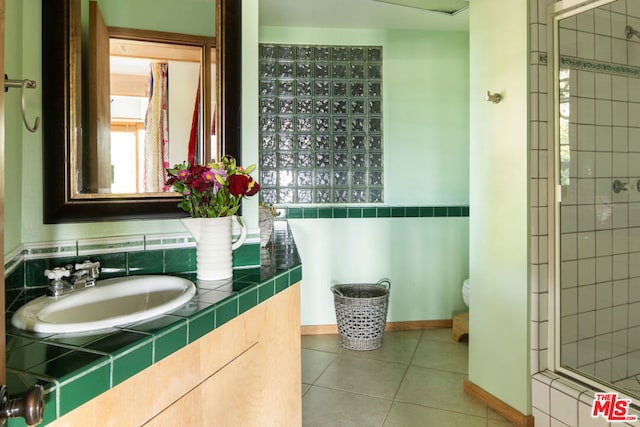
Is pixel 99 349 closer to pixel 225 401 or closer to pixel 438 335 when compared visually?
pixel 225 401

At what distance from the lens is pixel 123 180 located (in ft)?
4.45

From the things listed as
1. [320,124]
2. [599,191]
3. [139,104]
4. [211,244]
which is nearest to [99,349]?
[211,244]

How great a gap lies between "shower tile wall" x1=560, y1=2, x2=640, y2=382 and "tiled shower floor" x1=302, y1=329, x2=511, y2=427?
59 centimetres

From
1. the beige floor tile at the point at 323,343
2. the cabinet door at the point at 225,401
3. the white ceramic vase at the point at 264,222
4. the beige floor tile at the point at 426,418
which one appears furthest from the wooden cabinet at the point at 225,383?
the beige floor tile at the point at 323,343

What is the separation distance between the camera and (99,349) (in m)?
0.75

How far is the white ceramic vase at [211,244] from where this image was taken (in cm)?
128

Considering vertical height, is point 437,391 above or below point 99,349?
below

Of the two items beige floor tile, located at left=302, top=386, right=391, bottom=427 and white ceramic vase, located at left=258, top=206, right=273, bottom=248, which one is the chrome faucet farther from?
beige floor tile, located at left=302, top=386, right=391, bottom=427

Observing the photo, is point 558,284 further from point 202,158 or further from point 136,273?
point 136,273

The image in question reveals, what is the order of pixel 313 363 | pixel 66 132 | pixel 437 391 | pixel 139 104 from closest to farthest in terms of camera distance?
pixel 66 132 < pixel 139 104 < pixel 437 391 < pixel 313 363

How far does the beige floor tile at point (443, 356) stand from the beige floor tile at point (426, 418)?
0.48 meters

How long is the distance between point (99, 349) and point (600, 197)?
6.96 ft

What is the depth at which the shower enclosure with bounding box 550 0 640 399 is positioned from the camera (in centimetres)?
175

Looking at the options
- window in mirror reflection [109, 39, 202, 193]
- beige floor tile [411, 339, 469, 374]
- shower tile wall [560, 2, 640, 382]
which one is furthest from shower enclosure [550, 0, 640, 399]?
window in mirror reflection [109, 39, 202, 193]
